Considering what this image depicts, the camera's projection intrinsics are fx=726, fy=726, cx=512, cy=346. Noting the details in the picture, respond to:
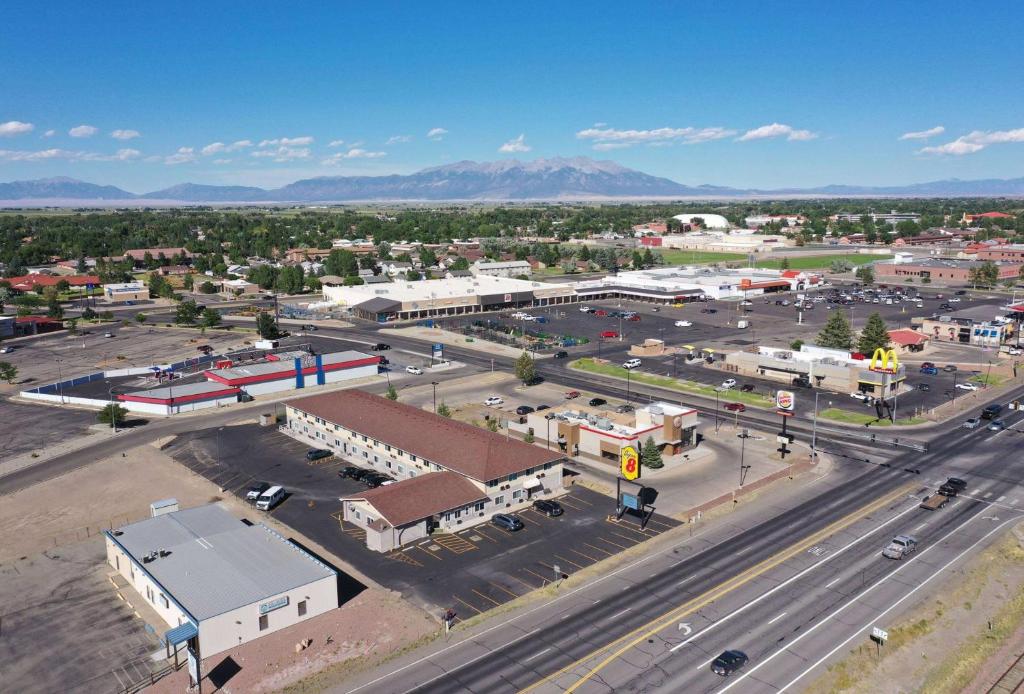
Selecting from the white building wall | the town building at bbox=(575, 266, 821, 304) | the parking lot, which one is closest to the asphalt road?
the parking lot

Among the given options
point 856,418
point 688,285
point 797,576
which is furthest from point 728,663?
point 688,285

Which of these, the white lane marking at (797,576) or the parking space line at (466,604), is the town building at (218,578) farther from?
the white lane marking at (797,576)

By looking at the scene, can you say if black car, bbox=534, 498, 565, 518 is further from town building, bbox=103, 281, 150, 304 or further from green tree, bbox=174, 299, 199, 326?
town building, bbox=103, 281, 150, 304

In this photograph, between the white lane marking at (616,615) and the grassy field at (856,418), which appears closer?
the white lane marking at (616,615)

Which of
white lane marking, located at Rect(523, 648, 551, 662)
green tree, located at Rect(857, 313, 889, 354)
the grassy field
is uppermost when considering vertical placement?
green tree, located at Rect(857, 313, 889, 354)

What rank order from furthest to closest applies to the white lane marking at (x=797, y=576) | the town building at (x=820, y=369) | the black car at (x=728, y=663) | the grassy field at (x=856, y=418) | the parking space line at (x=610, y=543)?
the town building at (x=820, y=369), the grassy field at (x=856, y=418), the parking space line at (x=610, y=543), the white lane marking at (x=797, y=576), the black car at (x=728, y=663)

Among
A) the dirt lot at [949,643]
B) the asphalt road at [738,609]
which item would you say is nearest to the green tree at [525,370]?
the asphalt road at [738,609]

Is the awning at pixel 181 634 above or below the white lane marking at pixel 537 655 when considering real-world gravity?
above
